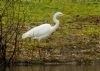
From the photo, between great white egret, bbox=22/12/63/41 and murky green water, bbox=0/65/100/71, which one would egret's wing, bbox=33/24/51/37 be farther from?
murky green water, bbox=0/65/100/71

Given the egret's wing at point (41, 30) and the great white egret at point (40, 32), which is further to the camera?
the egret's wing at point (41, 30)

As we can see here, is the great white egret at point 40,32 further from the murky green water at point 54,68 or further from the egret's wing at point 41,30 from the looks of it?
the murky green water at point 54,68

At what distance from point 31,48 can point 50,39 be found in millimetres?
2239

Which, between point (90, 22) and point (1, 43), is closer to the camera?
point (1, 43)

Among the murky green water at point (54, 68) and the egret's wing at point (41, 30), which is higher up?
the egret's wing at point (41, 30)

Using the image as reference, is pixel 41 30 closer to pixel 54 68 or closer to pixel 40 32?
pixel 40 32

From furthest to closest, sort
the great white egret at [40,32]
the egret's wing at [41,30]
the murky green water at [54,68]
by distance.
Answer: the egret's wing at [41,30] → the great white egret at [40,32] → the murky green water at [54,68]

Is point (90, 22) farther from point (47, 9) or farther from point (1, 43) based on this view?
point (1, 43)

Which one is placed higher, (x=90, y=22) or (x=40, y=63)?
(x=90, y=22)

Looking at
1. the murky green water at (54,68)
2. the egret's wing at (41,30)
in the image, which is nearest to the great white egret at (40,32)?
the egret's wing at (41,30)

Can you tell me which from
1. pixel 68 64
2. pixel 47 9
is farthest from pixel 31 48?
pixel 47 9

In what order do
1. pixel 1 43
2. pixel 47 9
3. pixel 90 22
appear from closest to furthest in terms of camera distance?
1. pixel 1 43
2. pixel 90 22
3. pixel 47 9

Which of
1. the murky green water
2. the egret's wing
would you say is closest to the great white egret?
the egret's wing

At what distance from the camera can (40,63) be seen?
22953 mm
